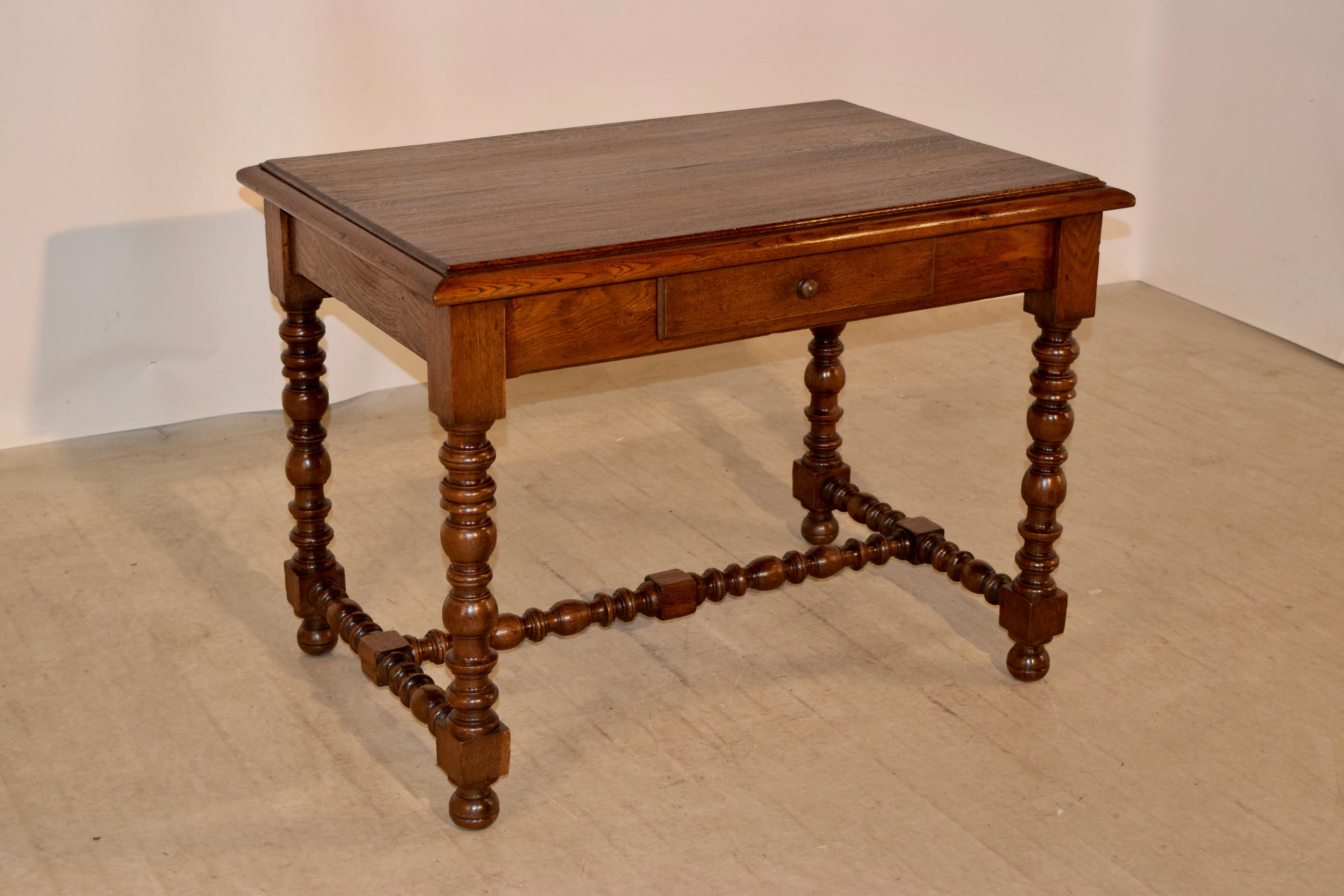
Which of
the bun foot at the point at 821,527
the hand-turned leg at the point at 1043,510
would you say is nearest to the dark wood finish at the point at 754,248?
the hand-turned leg at the point at 1043,510

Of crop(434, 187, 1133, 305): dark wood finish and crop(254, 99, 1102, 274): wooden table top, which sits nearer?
crop(434, 187, 1133, 305): dark wood finish

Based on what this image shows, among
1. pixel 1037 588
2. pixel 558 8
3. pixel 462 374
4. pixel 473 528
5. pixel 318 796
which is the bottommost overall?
pixel 318 796

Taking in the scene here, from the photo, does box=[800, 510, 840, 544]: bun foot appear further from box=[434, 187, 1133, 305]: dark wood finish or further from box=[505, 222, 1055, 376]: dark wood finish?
box=[434, 187, 1133, 305]: dark wood finish

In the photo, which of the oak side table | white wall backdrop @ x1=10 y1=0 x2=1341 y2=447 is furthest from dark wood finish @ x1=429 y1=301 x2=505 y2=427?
white wall backdrop @ x1=10 y1=0 x2=1341 y2=447

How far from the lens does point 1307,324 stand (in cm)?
470

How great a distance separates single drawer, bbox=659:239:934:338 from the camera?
2.29 m

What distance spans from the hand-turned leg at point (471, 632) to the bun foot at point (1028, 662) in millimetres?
974

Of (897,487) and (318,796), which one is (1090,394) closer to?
(897,487)

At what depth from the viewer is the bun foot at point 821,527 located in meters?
3.37

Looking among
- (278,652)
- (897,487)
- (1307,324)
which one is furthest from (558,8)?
(1307,324)

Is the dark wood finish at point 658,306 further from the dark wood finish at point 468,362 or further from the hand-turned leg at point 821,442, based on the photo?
the hand-turned leg at point 821,442

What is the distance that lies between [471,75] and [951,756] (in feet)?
7.85

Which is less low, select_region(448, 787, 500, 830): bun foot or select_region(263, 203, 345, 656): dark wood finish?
select_region(263, 203, 345, 656): dark wood finish

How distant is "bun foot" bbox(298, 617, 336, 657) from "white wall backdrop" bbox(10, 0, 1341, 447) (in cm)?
134
